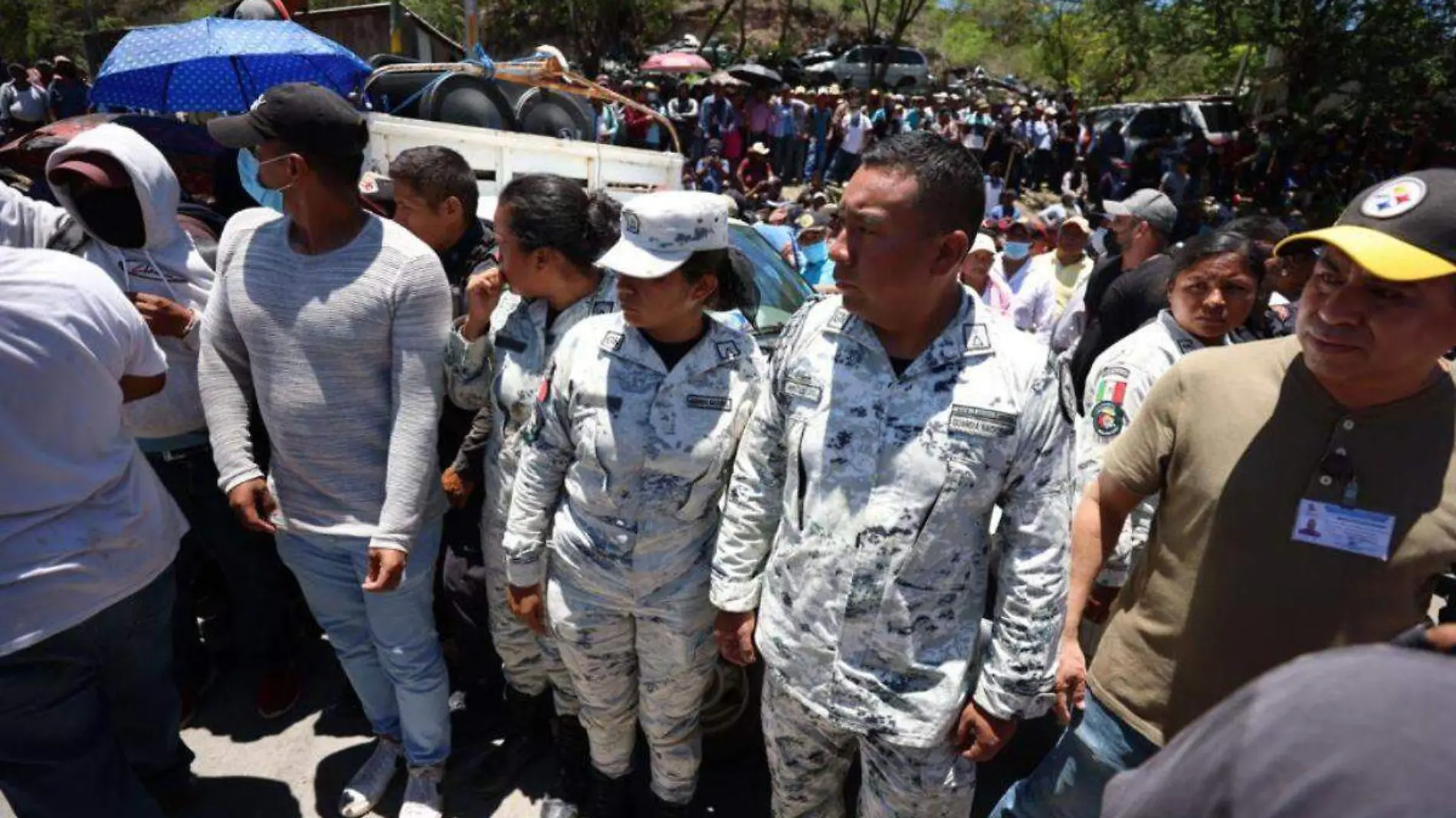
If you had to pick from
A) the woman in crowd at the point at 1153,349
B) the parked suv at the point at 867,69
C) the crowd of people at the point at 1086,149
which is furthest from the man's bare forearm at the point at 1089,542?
the parked suv at the point at 867,69

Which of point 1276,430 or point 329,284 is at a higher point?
point 1276,430

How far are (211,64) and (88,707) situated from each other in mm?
6100

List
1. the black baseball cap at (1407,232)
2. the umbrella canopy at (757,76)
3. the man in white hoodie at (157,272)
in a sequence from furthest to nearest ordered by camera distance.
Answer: the umbrella canopy at (757,76), the man in white hoodie at (157,272), the black baseball cap at (1407,232)

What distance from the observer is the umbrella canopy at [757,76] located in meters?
18.8

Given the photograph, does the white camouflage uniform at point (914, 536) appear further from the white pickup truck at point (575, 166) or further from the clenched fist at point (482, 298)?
the white pickup truck at point (575, 166)

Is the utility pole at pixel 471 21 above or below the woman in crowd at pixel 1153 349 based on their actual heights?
above

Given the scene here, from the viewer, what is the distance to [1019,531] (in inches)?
67.7

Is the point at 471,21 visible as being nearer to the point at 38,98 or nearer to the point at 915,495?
the point at 38,98

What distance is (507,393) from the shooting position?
2381mm

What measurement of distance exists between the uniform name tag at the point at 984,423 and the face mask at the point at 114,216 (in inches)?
98.2

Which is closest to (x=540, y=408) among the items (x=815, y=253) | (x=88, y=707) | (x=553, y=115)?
(x=88, y=707)

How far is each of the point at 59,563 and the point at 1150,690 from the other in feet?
8.19

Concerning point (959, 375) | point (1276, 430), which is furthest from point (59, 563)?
point (1276, 430)

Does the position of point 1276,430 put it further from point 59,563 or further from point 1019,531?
point 59,563
